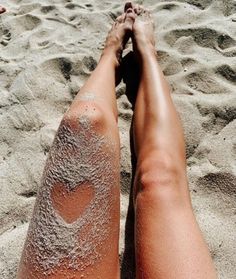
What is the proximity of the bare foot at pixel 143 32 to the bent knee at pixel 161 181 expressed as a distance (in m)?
0.85

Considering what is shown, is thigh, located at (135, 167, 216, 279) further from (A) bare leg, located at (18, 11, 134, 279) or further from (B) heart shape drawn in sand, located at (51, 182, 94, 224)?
(B) heart shape drawn in sand, located at (51, 182, 94, 224)

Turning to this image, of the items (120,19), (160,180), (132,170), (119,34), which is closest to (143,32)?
(119,34)

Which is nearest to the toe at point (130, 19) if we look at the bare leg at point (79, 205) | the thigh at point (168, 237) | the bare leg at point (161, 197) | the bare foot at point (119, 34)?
the bare foot at point (119, 34)

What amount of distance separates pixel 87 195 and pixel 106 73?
877mm

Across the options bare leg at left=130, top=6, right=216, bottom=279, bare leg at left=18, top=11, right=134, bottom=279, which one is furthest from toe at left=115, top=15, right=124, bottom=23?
bare leg at left=18, top=11, right=134, bottom=279

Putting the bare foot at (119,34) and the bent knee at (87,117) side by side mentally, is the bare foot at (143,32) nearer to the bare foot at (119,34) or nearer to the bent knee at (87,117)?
the bare foot at (119,34)

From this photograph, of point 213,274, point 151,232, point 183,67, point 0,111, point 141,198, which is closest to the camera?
point 213,274

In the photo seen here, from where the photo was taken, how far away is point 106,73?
82.2 inches

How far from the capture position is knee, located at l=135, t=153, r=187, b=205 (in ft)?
4.74

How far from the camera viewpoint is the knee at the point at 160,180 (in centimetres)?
144

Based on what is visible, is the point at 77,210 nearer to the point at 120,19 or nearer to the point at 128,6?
the point at 120,19

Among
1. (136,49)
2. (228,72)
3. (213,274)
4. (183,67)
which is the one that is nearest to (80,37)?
(136,49)

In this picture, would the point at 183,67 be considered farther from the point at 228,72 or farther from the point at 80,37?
the point at 80,37

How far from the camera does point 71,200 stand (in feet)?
4.51
